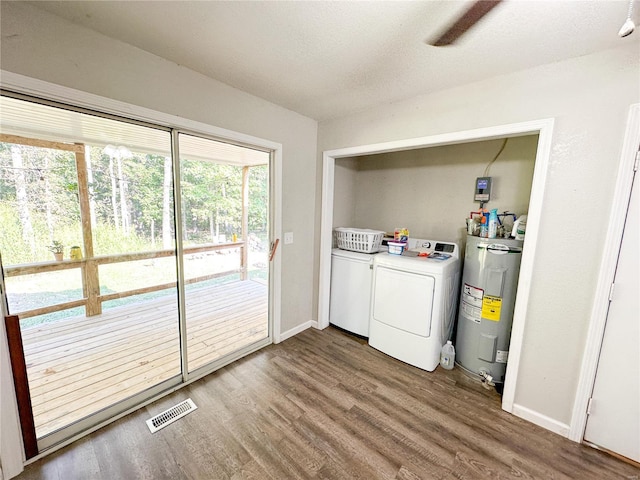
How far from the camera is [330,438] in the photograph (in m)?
1.61

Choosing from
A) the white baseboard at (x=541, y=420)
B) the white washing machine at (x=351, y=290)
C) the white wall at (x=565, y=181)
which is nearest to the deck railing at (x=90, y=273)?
the white washing machine at (x=351, y=290)

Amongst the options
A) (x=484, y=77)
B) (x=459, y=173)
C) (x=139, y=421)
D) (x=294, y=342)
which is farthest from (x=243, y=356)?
(x=484, y=77)

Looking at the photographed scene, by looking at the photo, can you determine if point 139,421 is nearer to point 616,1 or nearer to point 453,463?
point 453,463

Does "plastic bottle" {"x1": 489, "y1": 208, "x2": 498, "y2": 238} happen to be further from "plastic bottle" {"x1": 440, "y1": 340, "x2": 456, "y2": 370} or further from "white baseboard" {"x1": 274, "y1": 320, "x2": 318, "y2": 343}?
"white baseboard" {"x1": 274, "y1": 320, "x2": 318, "y2": 343}

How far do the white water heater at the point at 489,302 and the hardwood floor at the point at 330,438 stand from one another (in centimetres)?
23

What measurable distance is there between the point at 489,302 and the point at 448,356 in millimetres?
656

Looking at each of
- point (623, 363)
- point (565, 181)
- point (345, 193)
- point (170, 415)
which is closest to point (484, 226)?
point (565, 181)

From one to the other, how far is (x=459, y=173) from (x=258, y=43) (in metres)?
2.23

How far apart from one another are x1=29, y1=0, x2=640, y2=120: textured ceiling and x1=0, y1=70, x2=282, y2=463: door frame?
37 cm

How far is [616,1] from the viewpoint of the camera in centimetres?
110

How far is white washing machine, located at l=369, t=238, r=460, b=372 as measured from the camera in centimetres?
223

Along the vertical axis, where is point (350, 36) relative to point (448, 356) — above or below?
above

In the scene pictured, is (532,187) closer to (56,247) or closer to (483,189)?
(483,189)

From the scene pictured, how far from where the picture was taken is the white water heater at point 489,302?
2025 millimetres
